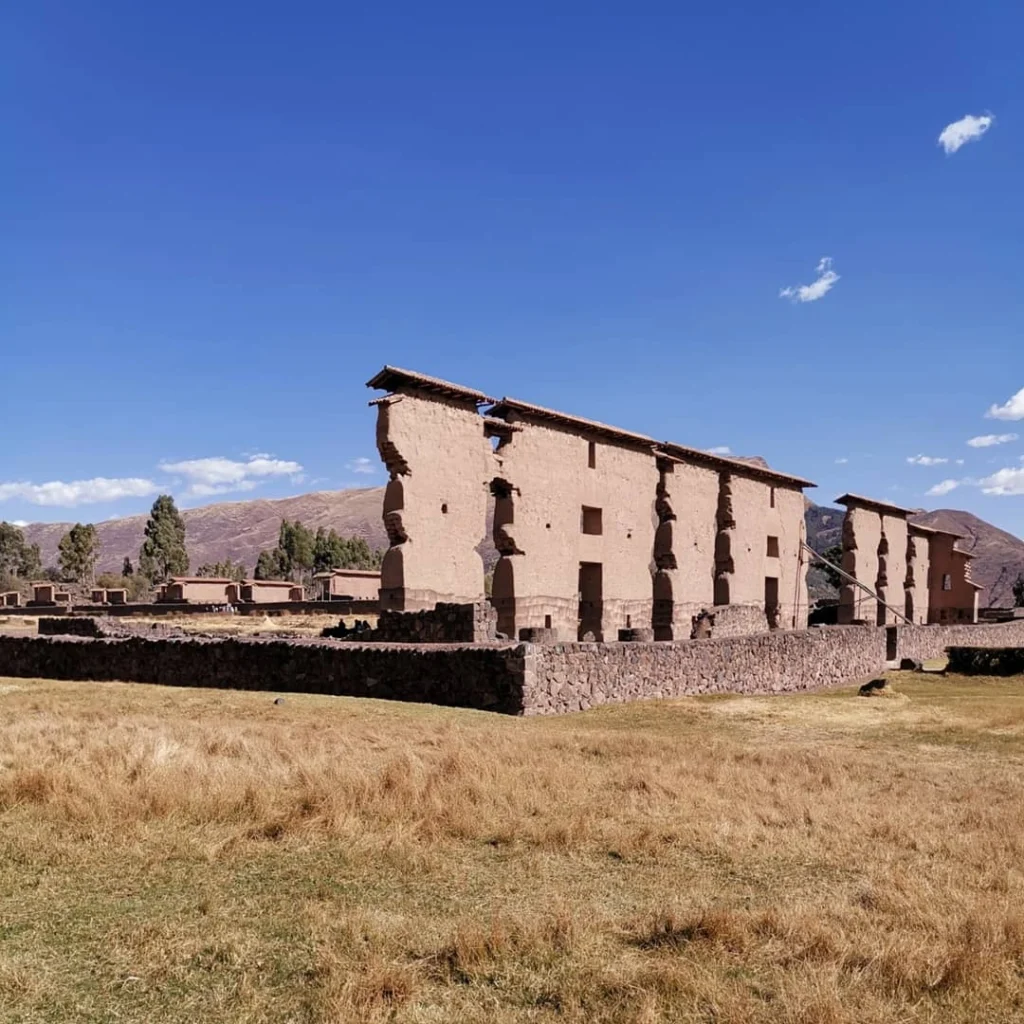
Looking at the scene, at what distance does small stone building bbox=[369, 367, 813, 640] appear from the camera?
953 inches

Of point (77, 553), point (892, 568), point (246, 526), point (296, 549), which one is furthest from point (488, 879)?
point (246, 526)

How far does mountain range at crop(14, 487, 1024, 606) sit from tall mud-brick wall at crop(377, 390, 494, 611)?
101495mm

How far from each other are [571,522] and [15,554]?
99.0 m

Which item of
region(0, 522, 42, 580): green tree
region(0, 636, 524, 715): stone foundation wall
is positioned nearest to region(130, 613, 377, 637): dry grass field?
region(0, 636, 524, 715): stone foundation wall

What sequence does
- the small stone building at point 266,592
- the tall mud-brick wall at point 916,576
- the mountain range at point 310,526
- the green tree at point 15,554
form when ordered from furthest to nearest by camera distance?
the mountain range at point 310,526 < the green tree at point 15,554 < the small stone building at point 266,592 < the tall mud-brick wall at point 916,576

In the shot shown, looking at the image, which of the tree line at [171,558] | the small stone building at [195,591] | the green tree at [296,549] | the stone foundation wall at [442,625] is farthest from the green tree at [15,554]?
the stone foundation wall at [442,625]

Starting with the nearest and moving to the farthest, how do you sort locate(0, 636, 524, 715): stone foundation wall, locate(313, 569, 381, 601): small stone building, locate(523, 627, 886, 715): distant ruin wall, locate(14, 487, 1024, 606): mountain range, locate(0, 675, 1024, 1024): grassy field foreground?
locate(0, 675, 1024, 1024): grassy field foreground, locate(0, 636, 524, 715): stone foundation wall, locate(523, 627, 886, 715): distant ruin wall, locate(313, 569, 381, 601): small stone building, locate(14, 487, 1024, 606): mountain range

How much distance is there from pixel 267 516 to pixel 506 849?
614ft

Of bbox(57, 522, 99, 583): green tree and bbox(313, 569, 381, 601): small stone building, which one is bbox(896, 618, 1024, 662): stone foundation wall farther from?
bbox(57, 522, 99, 583): green tree

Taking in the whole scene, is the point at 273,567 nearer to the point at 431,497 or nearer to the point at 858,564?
the point at 858,564

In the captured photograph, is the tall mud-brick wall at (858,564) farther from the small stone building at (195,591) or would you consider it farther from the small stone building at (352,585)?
the small stone building at (195,591)

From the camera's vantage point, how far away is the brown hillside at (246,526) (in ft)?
545

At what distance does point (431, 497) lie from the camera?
2462cm

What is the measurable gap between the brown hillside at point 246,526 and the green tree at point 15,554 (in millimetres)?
46920
